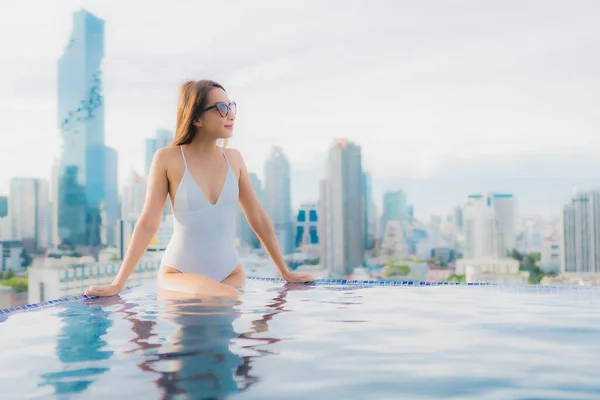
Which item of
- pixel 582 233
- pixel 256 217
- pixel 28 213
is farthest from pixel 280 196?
pixel 256 217

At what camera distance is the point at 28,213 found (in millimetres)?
19422

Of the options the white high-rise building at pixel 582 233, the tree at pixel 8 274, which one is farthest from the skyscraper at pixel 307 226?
the tree at pixel 8 274

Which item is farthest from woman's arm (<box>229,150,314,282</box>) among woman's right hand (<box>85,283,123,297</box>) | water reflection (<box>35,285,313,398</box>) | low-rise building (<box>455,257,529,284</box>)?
low-rise building (<box>455,257,529,284</box>)

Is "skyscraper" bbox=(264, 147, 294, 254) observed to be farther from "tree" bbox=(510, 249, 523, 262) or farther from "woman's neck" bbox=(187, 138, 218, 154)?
"woman's neck" bbox=(187, 138, 218, 154)

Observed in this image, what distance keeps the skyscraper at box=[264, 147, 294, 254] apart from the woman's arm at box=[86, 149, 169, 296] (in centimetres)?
1570

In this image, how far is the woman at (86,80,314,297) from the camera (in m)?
3.14

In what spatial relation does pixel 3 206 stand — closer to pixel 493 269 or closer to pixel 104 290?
pixel 493 269

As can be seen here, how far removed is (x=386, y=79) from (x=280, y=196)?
5845mm

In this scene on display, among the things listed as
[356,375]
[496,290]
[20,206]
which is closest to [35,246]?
[20,206]

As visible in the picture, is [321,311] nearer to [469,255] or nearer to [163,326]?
[163,326]

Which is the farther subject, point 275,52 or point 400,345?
point 275,52

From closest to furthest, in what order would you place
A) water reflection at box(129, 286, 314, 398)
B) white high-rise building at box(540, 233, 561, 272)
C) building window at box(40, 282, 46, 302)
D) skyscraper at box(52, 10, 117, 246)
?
water reflection at box(129, 286, 314, 398)
building window at box(40, 282, 46, 302)
white high-rise building at box(540, 233, 561, 272)
skyscraper at box(52, 10, 117, 246)

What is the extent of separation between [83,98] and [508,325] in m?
26.6

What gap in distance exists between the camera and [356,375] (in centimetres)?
162
